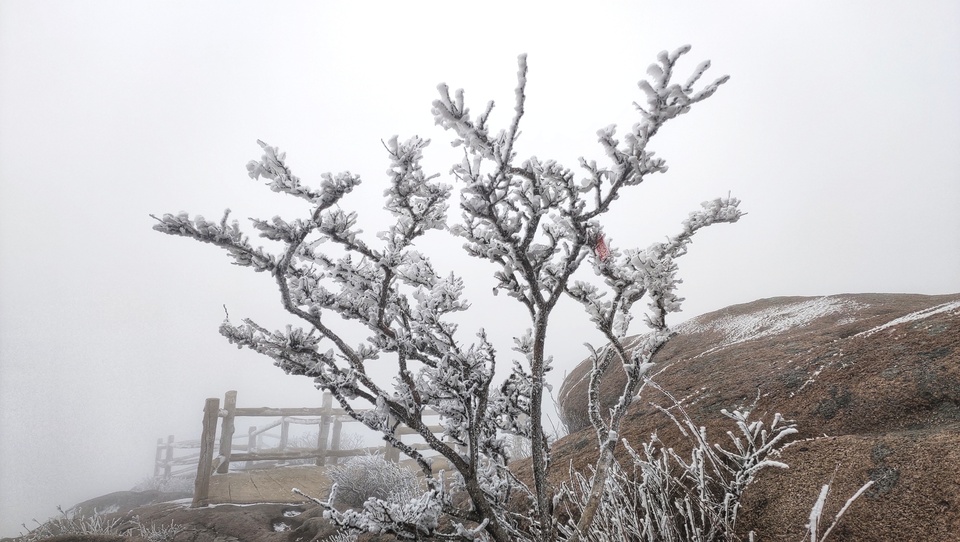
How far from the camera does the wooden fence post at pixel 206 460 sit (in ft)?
23.4

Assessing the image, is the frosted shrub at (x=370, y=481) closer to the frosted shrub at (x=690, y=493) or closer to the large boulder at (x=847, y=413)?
the large boulder at (x=847, y=413)

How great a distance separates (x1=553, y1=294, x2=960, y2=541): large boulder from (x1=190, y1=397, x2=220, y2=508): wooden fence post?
22.1 feet

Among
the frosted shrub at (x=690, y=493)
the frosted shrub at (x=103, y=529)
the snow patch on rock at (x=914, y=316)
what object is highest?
the snow patch on rock at (x=914, y=316)

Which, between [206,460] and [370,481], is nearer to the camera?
[370,481]

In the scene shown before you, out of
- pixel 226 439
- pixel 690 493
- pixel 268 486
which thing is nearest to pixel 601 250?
pixel 690 493

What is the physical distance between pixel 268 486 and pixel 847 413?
8682 mm

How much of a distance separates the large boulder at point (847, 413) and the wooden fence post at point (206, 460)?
6.74 meters

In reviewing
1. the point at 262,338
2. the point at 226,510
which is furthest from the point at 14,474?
the point at 262,338

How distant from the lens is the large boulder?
4.86ft

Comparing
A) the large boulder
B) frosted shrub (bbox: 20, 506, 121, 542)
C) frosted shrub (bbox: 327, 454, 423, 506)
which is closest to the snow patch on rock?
the large boulder

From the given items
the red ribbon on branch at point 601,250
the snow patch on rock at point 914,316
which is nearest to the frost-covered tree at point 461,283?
the red ribbon on branch at point 601,250

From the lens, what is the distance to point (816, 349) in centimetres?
259

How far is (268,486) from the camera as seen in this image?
A: 26.0 feet

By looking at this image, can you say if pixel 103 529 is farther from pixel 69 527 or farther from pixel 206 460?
pixel 206 460
